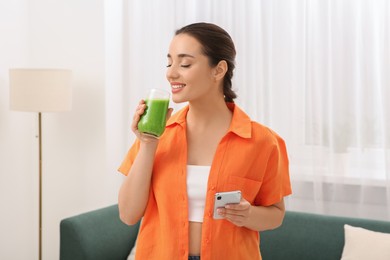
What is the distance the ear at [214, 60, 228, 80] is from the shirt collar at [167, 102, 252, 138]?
0.13m

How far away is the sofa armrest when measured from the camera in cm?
317

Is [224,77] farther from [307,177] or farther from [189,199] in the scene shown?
[307,177]

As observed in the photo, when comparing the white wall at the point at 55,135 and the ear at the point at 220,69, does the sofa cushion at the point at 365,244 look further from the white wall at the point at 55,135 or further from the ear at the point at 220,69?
the white wall at the point at 55,135

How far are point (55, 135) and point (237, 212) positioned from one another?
2700 millimetres

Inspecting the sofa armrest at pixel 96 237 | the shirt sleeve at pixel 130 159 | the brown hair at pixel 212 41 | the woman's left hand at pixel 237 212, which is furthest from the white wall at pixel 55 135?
the woman's left hand at pixel 237 212

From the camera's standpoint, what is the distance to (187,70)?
1667mm

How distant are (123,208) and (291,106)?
1.81 metres

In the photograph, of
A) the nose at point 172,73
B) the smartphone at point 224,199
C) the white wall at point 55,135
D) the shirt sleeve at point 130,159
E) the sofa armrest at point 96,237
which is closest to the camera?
the smartphone at point 224,199

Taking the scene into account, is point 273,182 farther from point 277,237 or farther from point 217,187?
point 277,237

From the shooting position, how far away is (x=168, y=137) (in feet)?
5.75

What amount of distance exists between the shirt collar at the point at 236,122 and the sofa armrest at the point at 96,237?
161 centimetres

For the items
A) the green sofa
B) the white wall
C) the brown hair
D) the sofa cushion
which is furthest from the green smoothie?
the white wall

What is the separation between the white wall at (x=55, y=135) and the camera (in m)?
3.88


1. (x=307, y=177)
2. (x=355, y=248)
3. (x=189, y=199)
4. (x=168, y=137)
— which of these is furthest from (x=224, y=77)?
(x=307, y=177)
